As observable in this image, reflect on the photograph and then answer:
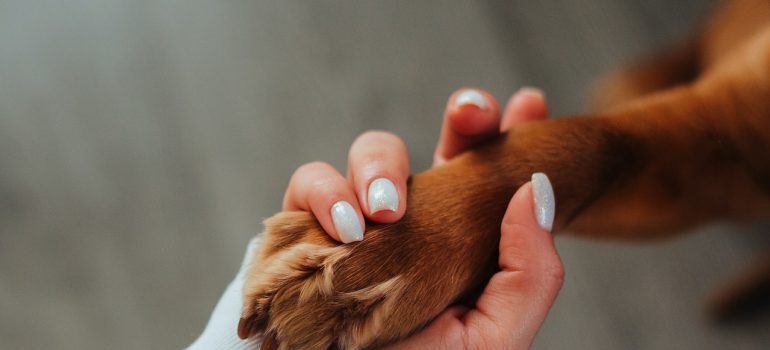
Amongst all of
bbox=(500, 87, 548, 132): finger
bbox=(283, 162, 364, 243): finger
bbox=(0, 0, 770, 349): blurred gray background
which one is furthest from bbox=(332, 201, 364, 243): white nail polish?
bbox=(0, 0, 770, 349): blurred gray background

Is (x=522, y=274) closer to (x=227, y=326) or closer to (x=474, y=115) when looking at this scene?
(x=474, y=115)

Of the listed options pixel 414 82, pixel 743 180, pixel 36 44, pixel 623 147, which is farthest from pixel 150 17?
pixel 743 180

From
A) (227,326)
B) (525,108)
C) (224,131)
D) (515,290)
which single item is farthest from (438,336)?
(224,131)

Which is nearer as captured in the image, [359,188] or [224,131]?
[359,188]

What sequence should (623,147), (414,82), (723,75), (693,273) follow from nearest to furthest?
1. (623,147)
2. (723,75)
3. (693,273)
4. (414,82)

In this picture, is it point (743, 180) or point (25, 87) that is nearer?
point (743, 180)

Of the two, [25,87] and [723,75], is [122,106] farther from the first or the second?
[723,75]

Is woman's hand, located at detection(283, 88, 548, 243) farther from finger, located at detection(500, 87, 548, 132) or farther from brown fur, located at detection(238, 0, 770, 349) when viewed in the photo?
finger, located at detection(500, 87, 548, 132)
